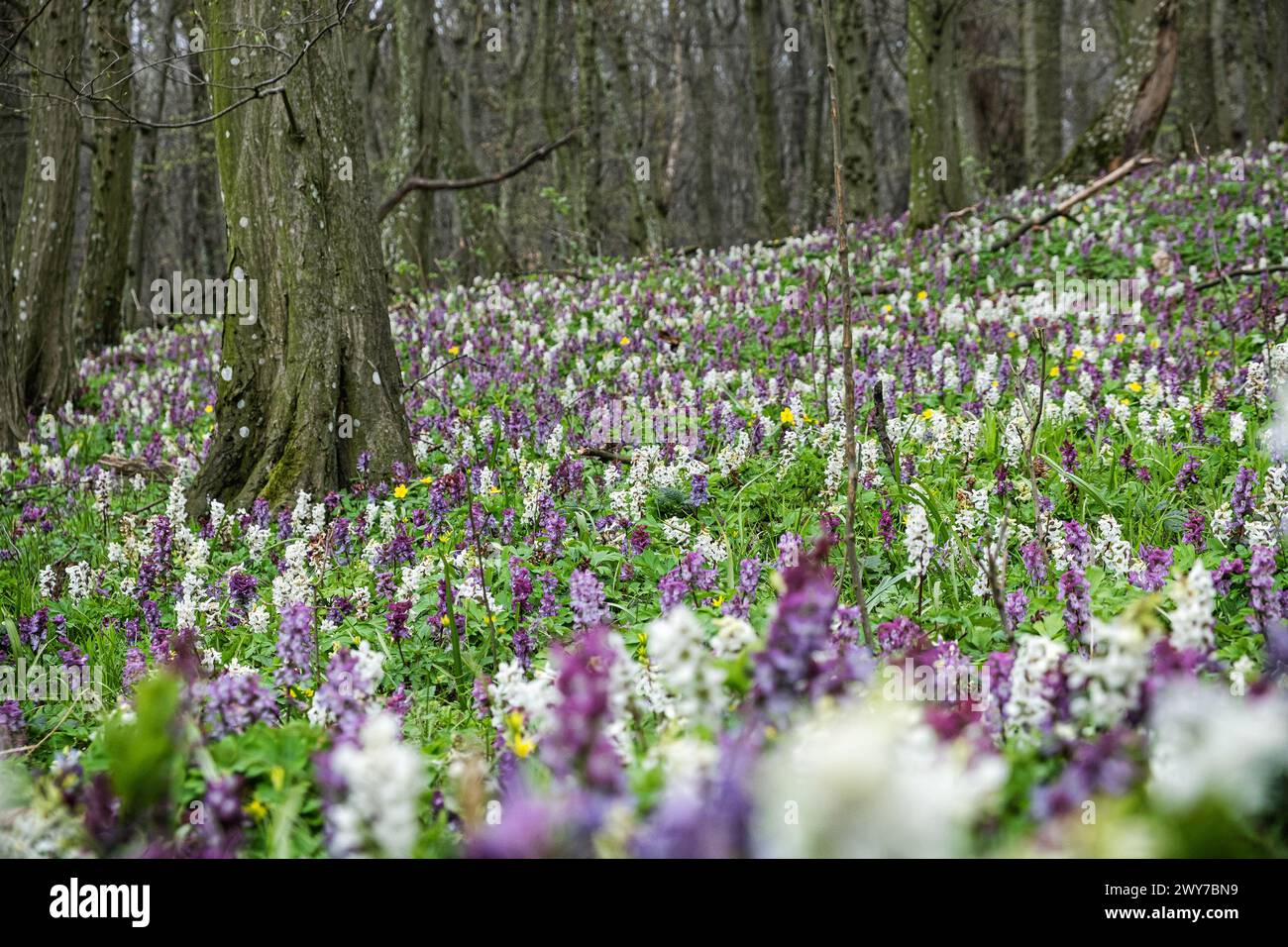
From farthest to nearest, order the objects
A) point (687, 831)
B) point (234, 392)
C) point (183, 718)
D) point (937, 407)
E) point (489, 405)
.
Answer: point (489, 405) → point (937, 407) → point (234, 392) → point (183, 718) → point (687, 831)

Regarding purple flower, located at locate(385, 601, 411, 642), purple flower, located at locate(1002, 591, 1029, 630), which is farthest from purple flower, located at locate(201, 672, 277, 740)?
purple flower, located at locate(1002, 591, 1029, 630)

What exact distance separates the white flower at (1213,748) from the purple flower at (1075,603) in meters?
1.29

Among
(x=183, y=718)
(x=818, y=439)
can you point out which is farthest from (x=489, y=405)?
(x=183, y=718)

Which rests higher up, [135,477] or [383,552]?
[135,477]

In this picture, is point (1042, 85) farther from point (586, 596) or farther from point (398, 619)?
point (586, 596)

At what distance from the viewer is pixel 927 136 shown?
14.4 metres

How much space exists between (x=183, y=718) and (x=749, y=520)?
3.26 m

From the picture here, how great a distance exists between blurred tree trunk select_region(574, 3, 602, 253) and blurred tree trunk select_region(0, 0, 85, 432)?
8.00 m

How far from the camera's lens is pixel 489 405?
8133mm

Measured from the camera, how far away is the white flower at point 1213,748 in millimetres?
1174

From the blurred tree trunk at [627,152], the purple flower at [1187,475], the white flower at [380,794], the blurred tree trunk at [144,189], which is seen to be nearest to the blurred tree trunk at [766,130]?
the blurred tree trunk at [627,152]

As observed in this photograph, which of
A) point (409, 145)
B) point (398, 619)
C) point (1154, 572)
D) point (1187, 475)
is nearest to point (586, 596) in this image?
point (398, 619)

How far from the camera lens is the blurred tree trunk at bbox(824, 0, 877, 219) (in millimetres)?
16719
